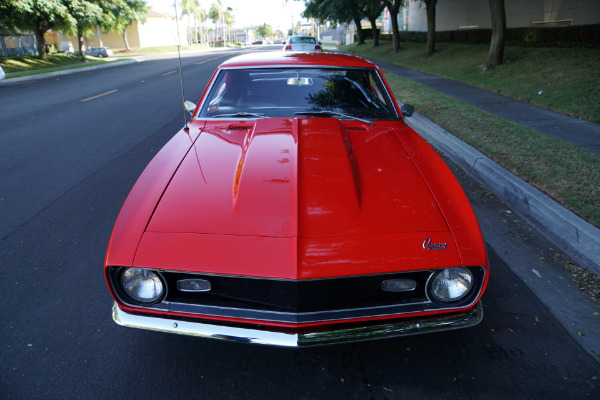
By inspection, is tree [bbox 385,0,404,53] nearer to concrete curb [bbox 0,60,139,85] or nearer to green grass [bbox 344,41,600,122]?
green grass [bbox 344,41,600,122]

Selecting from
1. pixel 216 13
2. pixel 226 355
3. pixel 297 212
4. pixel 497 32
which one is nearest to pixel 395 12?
pixel 497 32

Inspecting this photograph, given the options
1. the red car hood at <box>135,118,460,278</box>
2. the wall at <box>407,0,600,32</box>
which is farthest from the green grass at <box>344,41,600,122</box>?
the red car hood at <box>135,118,460,278</box>

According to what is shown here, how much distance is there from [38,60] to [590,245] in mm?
30626

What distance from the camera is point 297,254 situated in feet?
5.74

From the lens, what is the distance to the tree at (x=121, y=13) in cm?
2697

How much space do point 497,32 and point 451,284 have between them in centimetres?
1343

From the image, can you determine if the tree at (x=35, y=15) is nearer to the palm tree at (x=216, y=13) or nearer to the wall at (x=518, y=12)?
the wall at (x=518, y=12)

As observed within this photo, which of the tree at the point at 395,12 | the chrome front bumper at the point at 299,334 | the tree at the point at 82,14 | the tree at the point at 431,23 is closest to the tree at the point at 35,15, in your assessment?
the tree at the point at 82,14

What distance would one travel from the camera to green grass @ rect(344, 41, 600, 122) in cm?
810

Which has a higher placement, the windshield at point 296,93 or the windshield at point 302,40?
the windshield at point 302,40

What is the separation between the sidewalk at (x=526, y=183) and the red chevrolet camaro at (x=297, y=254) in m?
1.65

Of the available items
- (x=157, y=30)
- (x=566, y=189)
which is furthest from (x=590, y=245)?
(x=157, y=30)

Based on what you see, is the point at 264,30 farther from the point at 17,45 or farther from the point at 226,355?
the point at 226,355

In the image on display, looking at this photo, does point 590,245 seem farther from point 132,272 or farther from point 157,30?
point 157,30
